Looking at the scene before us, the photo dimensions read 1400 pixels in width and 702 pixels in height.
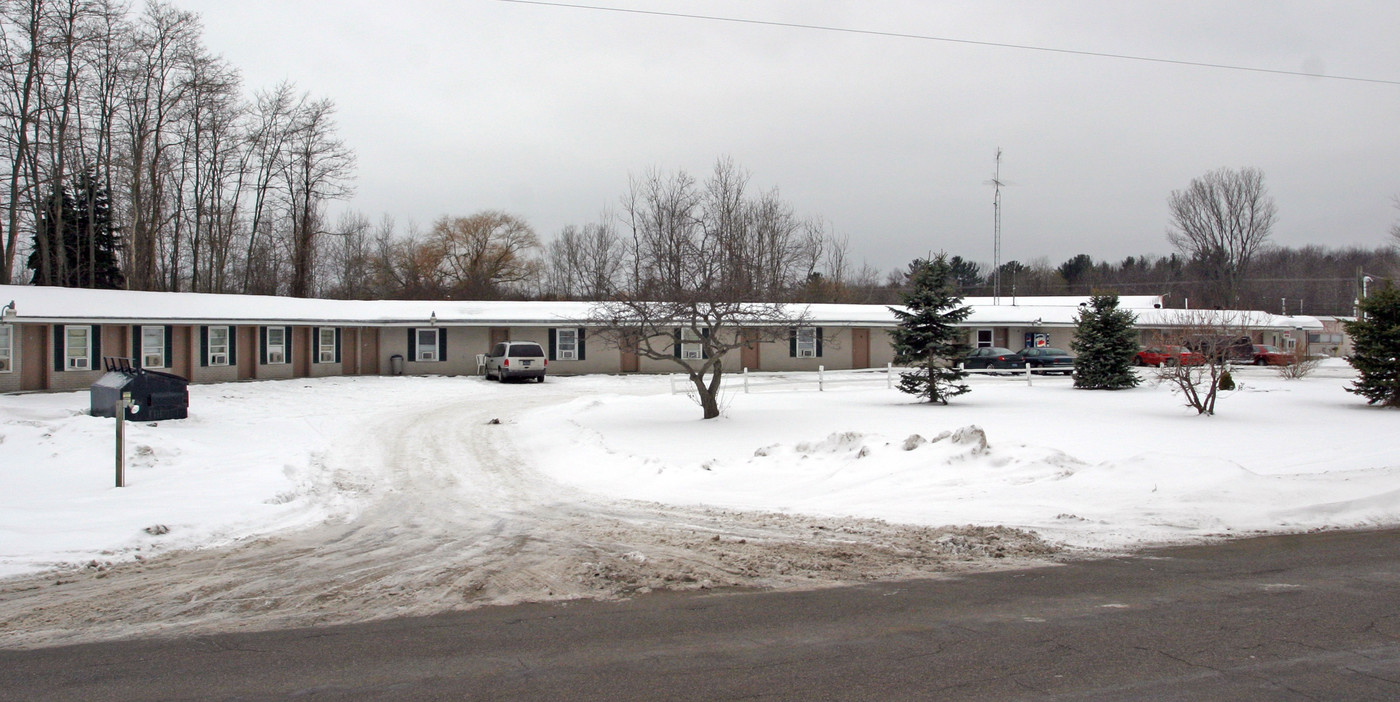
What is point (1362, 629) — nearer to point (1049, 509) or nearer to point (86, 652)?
point (1049, 509)

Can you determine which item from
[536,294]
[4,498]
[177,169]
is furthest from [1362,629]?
[536,294]

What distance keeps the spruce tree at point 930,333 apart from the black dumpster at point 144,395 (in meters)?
17.5

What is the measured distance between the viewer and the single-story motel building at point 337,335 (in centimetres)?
2614

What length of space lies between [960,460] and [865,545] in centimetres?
476

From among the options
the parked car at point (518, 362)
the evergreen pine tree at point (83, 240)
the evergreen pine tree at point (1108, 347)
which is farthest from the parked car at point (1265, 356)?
the evergreen pine tree at point (83, 240)

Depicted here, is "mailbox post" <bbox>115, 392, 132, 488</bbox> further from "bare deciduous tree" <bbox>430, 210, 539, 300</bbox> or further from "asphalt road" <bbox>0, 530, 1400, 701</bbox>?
"bare deciduous tree" <bbox>430, 210, 539, 300</bbox>

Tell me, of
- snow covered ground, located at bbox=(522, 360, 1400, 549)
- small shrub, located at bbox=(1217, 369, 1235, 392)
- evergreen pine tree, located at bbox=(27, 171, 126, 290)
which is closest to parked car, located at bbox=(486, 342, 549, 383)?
snow covered ground, located at bbox=(522, 360, 1400, 549)

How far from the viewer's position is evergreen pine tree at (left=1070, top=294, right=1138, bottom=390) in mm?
27875

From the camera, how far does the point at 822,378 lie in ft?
105

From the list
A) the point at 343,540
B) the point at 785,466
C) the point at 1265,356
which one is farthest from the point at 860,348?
the point at 343,540

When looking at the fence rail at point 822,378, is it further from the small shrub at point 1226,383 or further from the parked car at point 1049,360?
the small shrub at point 1226,383

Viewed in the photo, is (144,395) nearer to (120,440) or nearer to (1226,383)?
(120,440)

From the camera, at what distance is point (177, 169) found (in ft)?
138

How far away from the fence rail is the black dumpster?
44.7ft
